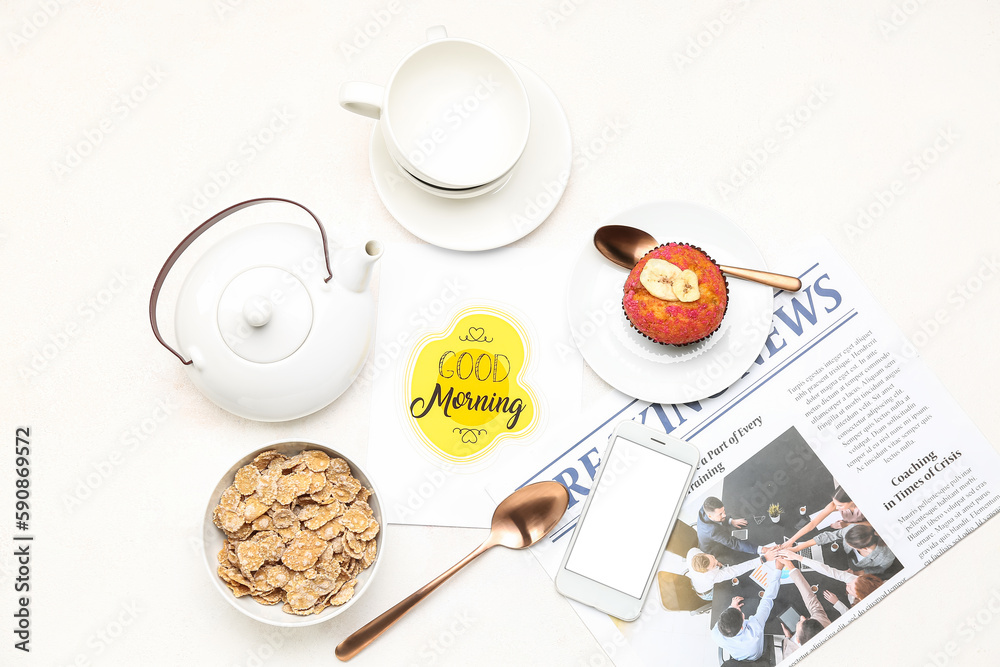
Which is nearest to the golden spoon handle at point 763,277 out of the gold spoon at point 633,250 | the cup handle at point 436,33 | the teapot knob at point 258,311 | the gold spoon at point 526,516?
the gold spoon at point 633,250

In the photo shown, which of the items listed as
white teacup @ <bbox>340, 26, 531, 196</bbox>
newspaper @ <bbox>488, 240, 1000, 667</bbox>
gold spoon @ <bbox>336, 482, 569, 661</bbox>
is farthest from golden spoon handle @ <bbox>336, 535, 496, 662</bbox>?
white teacup @ <bbox>340, 26, 531, 196</bbox>

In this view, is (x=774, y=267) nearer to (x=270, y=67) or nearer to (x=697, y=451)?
(x=697, y=451)

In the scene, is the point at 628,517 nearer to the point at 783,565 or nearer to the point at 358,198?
the point at 783,565

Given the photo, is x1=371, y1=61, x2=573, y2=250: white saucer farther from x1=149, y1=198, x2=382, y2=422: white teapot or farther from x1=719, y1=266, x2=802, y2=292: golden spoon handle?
x1=719, y1=266, x2=802, y2=292: golden spoon handle

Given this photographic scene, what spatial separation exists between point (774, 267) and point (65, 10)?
1.04 metres

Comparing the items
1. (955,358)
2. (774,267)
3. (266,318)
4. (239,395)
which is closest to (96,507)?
(239,395)

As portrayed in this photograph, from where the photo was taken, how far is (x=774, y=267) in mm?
941

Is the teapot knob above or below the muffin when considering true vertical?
below

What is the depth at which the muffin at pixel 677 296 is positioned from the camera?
826mm

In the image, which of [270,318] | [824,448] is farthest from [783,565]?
[270,318]

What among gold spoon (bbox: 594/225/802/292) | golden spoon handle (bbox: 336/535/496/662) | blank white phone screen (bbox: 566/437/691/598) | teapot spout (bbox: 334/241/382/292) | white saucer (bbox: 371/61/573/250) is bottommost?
golden spoon handle (bbox: 336/535/496/662)

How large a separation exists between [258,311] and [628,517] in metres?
0.53

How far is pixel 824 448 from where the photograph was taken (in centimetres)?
93

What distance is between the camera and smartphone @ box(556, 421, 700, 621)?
0.88m
